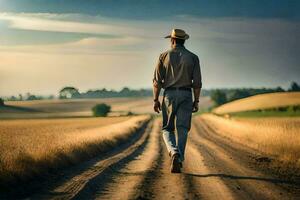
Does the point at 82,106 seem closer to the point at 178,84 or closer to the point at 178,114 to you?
the point at 178,114

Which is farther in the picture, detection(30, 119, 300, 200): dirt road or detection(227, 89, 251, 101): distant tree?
detection(227, 89, 251, 101): distant tree

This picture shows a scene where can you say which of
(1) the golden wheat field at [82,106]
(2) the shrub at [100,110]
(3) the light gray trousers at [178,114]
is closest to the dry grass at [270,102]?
(2) the shrub at [100,110]

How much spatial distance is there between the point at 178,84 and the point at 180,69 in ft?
1.12

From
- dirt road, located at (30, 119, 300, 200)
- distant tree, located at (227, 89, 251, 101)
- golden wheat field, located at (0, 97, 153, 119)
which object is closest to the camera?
dirt road, located at (30, 119, 300, 200)

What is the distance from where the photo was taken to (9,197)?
30.7 feet

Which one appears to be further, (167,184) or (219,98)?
(219,98)

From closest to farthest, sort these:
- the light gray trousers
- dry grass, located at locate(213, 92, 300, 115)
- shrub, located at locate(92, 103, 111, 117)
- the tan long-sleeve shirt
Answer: the tan long-sleeve shirt, the light gray trousers, dry grass, located at locate(213, 92, 300, 115), shrub, located at locate(92, 103, 111, 117)

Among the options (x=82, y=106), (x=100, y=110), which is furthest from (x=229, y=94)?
(x=100, y=110)

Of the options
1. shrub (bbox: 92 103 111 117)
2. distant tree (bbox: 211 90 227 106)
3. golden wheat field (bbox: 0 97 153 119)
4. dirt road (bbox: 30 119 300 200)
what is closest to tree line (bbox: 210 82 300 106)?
distant tree (bbox: 211 90 227 106)

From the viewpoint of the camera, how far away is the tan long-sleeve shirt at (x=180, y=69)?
39.2ft

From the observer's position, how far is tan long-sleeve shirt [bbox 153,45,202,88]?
1196 cm

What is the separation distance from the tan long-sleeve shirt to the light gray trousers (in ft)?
0.73

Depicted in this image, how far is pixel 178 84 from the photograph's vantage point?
12.1 metres

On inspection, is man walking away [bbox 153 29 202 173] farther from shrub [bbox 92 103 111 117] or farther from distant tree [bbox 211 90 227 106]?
distant tree [bbox 211 90 227 106]
